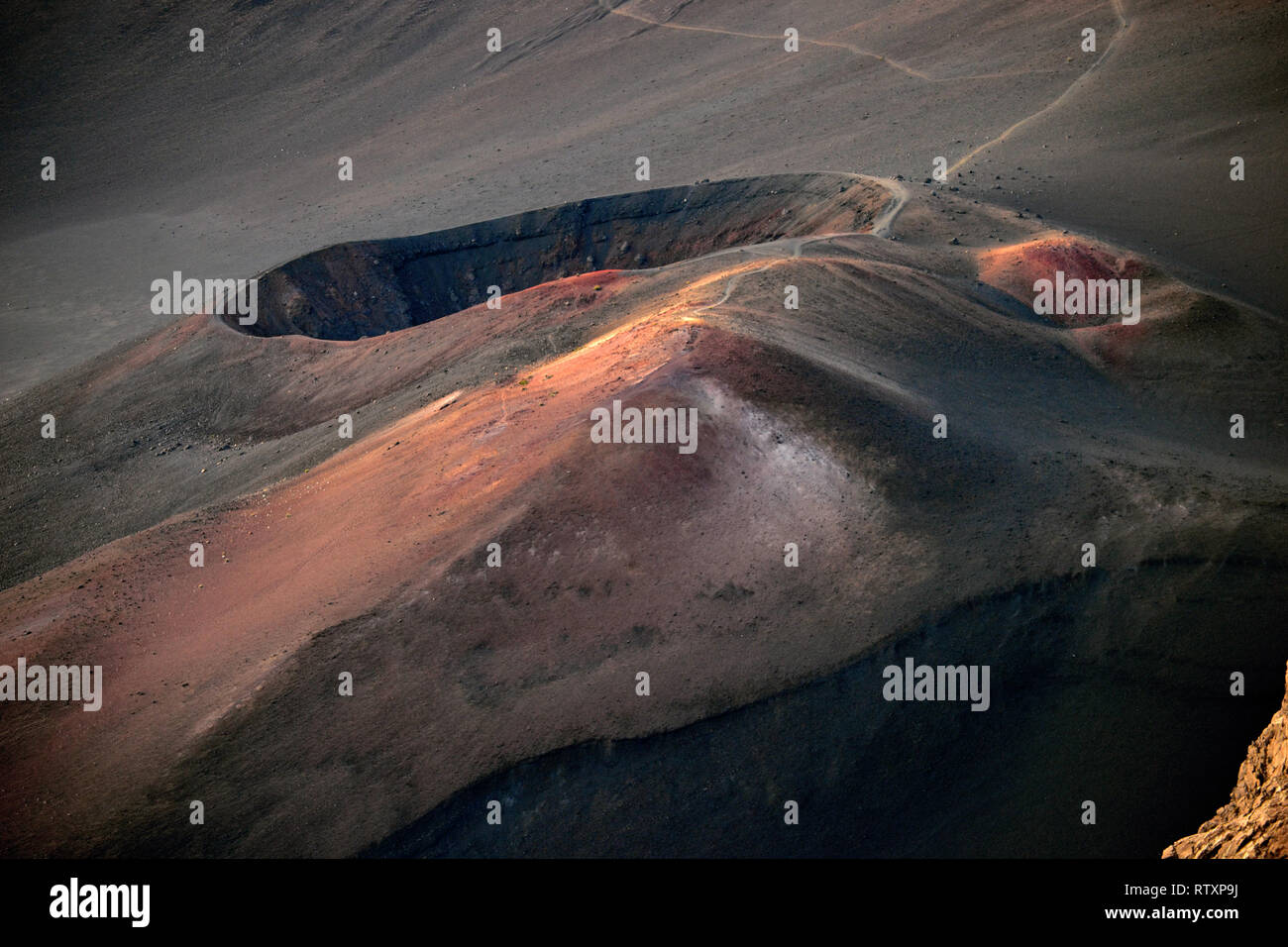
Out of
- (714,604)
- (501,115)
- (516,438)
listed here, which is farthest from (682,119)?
(714,604)

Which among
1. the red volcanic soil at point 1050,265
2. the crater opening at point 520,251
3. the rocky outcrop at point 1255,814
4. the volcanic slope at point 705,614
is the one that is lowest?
the rocky outcrop at point 1255,814

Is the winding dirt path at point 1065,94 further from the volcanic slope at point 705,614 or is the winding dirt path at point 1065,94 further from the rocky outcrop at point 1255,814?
the rocky outcrop at point 1255,814

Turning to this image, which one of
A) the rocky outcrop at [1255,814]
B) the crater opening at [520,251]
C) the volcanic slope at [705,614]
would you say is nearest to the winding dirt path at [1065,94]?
the crater opening at [520,251]

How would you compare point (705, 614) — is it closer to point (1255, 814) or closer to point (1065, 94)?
point (1255, 814)

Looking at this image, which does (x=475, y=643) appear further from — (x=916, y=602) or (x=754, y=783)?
(x=916, y=602)

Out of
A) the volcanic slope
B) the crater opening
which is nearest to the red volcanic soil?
the volcanic slope

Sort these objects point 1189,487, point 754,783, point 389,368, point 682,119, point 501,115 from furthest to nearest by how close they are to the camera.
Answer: point 501,115, point 682,119, point 389,368, point 1189,487, point 754,783

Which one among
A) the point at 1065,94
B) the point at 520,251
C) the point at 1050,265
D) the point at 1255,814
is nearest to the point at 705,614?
the point at 1255,814
